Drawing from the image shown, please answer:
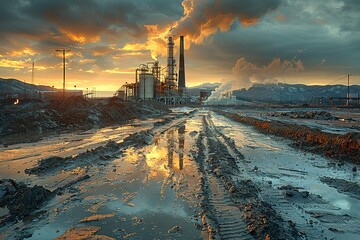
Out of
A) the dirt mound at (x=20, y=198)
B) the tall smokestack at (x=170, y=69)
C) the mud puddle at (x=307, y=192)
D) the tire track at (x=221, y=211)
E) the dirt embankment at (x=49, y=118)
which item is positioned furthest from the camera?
the tall smokestack at (x=170, y=69)

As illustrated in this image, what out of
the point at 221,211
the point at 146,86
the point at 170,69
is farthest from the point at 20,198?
the point at 170,69

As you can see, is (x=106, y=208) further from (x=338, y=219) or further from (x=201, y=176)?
(x=338, y=219)

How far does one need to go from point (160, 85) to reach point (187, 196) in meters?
84.0

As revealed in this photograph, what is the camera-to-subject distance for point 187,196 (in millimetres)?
8227

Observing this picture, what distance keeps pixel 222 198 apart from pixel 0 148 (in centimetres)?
1357

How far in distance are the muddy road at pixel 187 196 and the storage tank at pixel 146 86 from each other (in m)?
65.4

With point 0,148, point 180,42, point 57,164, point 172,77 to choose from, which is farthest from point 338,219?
point 180,42

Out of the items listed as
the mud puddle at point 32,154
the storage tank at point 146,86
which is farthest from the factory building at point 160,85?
the mud puddle at point 32,154

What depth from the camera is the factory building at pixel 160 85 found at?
266 ft


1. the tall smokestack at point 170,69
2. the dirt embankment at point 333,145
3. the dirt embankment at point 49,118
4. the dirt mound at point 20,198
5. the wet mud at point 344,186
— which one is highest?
the tall smokestack at point 170,69

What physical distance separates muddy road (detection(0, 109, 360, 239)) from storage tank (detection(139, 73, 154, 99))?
214 feet

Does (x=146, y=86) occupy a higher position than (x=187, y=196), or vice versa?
(x=146, y=86)

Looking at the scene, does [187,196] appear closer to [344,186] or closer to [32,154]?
[344,186]

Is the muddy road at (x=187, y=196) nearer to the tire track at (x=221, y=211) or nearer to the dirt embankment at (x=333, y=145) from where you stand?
the tire track at (x=221, y=211)
